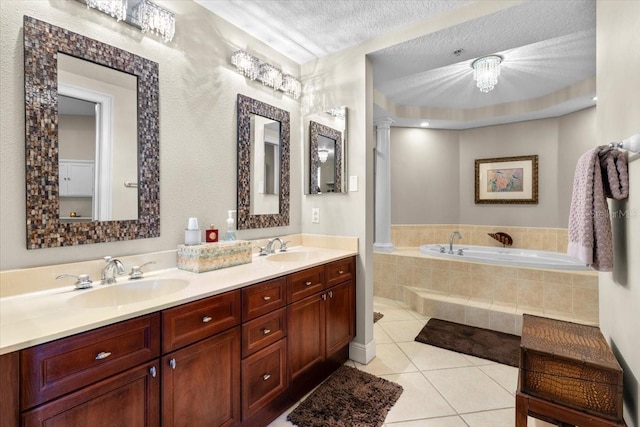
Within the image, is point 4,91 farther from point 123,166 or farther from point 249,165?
point 249,165

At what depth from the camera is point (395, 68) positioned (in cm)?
256

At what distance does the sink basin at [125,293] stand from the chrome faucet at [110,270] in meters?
0.05

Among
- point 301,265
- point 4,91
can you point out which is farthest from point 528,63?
point 4,91

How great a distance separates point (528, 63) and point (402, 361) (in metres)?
2.94

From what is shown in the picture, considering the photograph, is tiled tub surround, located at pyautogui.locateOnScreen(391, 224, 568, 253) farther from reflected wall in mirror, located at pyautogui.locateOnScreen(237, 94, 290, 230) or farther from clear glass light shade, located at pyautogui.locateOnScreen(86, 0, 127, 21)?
clear glass light shade, located at pyautogui.locateOnScreen(86, 0, 127, 21)

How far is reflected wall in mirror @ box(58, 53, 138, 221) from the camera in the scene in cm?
135

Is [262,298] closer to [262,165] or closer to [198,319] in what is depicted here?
[198,319]

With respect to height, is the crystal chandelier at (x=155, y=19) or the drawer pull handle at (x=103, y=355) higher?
the crystal chandelier at (x=155, y=19)

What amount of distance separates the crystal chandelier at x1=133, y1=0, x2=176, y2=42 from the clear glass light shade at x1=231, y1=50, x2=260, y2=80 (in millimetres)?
432

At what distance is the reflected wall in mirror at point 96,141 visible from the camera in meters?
1.35

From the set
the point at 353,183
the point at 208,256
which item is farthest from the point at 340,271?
the point at 208,256

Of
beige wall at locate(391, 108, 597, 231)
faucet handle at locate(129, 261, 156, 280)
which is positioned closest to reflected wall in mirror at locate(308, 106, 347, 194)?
faucet handle at locate(129, 261, 156, 280)

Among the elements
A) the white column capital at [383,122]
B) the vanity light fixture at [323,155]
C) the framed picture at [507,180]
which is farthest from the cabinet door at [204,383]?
the framed picture at [507,180]

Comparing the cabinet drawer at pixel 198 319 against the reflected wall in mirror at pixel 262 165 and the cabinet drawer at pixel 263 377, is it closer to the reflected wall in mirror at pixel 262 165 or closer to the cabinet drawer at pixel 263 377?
the cabinet drawer at pixel 263 377
